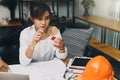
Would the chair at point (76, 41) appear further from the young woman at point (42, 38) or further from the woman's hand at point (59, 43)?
the woman's hand at point (59, 43)

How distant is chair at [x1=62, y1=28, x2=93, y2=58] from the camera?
2348mm

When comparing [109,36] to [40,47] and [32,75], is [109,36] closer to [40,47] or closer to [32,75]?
[40,47]

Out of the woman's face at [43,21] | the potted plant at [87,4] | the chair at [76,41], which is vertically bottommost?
the chair at [76,41]

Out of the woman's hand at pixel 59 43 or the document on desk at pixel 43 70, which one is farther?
the woman's hand at pixel 59 43

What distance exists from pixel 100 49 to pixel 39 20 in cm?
105

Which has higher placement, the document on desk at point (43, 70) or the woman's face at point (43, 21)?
the woman's face at point (43, 21)

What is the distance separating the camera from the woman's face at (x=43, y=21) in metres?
1.76

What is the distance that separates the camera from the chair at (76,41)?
7.70 ft

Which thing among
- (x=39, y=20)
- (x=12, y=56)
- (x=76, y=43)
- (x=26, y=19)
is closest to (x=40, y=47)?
(x=39, y=20)

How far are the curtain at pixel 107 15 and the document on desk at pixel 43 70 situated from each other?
4.52 feet

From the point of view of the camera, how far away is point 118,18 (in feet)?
8.79

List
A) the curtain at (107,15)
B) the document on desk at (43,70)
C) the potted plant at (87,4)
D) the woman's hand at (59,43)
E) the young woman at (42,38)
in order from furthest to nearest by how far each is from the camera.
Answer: the potted plant at (87,4), the curtain at (107,15), the young woman at (42,38), the woman's hand at (59,43), the document on desk at (43,70)

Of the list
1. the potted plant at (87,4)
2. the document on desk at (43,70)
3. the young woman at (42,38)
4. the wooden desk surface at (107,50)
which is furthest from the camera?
the potted plant at (87,4)

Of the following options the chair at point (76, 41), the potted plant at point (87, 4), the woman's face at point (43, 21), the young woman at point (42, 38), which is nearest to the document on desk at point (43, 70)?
the young woman at point (42, 38)
